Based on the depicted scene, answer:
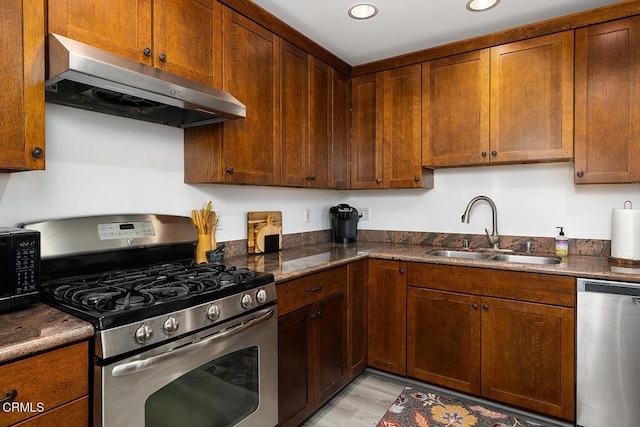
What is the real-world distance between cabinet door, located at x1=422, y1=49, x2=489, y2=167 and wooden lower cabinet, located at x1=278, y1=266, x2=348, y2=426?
1.15 meters

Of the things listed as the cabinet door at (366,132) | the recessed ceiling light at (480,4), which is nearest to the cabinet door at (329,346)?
the cabinet door at (366,132)

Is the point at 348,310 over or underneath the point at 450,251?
underneath

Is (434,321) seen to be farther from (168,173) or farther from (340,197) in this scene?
(168,173)

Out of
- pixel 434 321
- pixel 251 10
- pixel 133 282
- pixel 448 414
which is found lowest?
pixel 448 414

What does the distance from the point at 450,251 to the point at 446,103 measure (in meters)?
1.07

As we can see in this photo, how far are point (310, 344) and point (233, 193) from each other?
1044mm

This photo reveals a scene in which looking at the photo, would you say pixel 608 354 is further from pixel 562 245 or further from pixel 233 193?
pixel 233 193

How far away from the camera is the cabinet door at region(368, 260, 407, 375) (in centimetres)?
245

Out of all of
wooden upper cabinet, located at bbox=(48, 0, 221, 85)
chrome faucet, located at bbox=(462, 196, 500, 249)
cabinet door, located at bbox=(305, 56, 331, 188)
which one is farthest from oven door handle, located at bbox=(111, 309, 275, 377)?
chrome faucet, located at bbox=(462, 196, 500, 249)

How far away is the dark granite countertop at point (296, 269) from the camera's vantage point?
95 centimetres

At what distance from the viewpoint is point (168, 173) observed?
1974 millimetres

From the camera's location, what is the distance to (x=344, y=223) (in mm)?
3057

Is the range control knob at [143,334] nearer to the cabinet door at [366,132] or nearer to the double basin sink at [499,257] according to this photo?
the double basin sink at [499,257]

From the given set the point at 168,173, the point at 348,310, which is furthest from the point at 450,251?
the point at 168,173
